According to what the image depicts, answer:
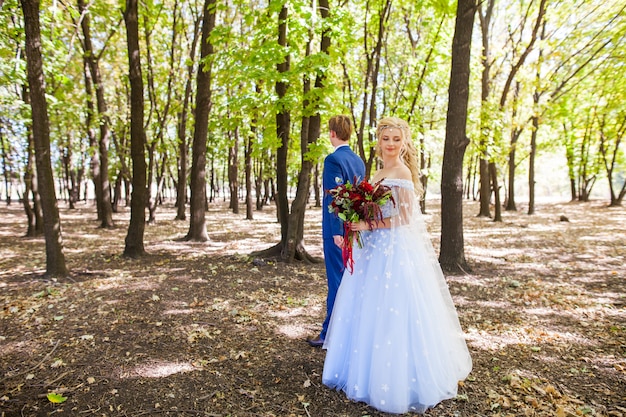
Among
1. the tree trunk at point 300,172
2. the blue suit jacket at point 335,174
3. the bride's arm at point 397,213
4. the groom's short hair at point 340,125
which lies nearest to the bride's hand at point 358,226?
the bride's arm at point 397,213

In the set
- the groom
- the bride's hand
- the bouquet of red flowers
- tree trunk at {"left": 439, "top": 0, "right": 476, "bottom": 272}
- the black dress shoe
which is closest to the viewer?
the bouquet of red flowers

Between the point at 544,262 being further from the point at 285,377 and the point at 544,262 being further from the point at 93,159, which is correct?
the point at 93,159

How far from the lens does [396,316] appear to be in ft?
10.1

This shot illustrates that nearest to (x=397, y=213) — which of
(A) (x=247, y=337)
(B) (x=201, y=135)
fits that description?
(A) (x=247, y=337)

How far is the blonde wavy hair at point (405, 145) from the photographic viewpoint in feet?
11.0

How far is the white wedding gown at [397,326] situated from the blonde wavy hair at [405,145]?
254 millimetres

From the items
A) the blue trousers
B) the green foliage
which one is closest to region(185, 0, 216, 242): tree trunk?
the green foliage

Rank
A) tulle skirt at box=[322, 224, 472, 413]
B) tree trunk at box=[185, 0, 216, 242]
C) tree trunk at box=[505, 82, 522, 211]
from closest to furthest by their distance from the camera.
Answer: tulle skirt at box=[322, 224, 472, 413], tree trunk at box=[185, 0, 216, 242], tree trunk at box=[505, 82, 522, 211]

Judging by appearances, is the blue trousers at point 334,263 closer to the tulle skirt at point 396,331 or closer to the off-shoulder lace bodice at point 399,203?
the tulle skirt at point 396,331

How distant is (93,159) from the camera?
619 inches

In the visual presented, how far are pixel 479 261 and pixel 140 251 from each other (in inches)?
329

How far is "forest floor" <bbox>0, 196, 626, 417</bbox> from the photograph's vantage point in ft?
10.6

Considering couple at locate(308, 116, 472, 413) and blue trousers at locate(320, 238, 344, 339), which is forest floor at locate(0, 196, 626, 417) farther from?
blue trousers at locate(320, 238, 344, 339)

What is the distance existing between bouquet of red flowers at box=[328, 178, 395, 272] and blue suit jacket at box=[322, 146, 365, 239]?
0.37 meters
